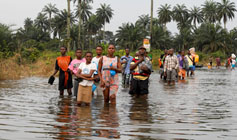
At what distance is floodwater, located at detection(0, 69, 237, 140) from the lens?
591 cm

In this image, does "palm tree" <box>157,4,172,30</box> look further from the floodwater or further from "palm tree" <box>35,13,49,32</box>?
the floodwater

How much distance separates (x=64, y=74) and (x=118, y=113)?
13.6 ft

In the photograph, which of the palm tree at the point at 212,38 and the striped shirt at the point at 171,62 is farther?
the palm tree at the point at 212,38

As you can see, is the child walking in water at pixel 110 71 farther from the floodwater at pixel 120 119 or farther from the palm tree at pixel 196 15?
the palm tree at pixel 196 15

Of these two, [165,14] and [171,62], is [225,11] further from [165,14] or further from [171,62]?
[171,62]

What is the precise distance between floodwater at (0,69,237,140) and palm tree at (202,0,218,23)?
9777cm

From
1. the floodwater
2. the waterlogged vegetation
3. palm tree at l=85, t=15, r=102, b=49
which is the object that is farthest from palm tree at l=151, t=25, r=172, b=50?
the floodwater

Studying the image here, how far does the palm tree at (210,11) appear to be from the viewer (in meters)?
106

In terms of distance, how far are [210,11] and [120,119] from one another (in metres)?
103

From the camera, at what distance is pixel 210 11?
107 m

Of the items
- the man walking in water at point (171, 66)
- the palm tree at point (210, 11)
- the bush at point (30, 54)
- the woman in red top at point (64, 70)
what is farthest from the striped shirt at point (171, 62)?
the palm tree at point (210, 11)

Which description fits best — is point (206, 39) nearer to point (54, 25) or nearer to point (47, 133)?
point (54, 25)

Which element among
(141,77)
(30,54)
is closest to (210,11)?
(30,54)

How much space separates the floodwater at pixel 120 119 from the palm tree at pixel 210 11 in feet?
321
